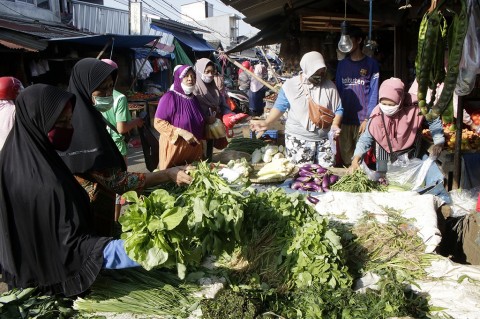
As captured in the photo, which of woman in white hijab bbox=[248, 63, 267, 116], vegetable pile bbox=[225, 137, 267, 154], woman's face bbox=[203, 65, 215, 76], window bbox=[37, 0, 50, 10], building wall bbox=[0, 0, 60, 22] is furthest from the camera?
window bbox=[37, 0, 50, 10]

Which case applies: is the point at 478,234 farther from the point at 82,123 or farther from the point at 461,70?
the point at 82,123

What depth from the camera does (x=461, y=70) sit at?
2750 millimetres

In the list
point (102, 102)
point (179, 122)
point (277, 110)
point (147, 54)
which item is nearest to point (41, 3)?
point (147, 54)

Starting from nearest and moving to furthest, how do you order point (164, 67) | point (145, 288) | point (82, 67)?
point (145, 288) → point (82, 67) → point (164, 67)

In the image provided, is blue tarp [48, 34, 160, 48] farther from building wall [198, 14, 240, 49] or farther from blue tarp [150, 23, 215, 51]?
building wall [198, 14, 240, 49]

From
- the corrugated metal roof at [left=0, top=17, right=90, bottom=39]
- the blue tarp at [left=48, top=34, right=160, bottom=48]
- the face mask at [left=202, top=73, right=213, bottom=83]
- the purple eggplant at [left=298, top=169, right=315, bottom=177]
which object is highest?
the corrugated metal roof at [left=0, top=17, right=90, bottom=39]

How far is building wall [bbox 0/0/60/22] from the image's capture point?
12820 mm

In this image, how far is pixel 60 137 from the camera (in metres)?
2.27

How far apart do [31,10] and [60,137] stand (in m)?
14.0

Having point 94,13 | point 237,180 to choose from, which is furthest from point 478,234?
point 94,13

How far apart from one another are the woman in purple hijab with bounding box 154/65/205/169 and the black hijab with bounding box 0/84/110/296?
2.44 metres

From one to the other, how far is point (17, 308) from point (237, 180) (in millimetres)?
1725

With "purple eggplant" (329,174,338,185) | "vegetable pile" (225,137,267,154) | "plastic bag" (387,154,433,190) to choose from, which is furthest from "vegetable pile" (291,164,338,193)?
"vegetable pile" (225,137,267,154)

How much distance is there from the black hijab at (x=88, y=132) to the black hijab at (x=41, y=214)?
41 centimetres
